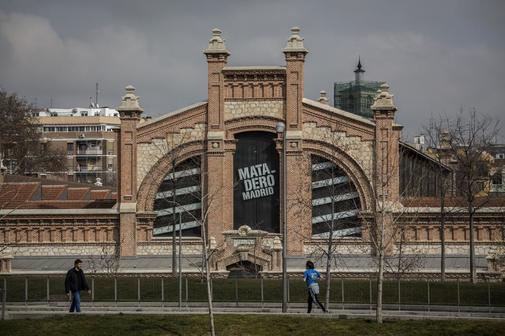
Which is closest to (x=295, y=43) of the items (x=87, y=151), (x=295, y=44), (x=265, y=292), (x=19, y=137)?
(x=295, y=44)

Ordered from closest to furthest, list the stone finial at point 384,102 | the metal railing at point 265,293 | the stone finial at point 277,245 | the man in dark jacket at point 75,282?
the man in dark jacket at point 75,282, the metal railing at point 265,293, the stone finial at point 277,245, the stone finial at point 384,102

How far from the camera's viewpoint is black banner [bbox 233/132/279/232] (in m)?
57.8

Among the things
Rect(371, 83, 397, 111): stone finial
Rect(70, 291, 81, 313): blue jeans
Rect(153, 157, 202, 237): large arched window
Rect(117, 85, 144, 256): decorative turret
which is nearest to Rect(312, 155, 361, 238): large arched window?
Rect(371, 83, 397, 111): stone finial

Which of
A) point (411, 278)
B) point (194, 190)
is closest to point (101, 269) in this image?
point (194, 190)

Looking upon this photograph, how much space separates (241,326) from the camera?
109 feet

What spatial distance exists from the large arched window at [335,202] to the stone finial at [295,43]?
633 cm

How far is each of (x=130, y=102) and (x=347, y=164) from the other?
41.9 ft

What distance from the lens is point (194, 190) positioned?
58.2 meters

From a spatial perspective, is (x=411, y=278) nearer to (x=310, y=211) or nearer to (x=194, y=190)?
(x=310, y=211)

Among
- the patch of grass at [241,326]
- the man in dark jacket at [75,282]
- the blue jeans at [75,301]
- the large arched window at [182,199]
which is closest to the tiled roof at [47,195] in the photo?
the large arched window at [182,199]

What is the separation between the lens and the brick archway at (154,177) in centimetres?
5841

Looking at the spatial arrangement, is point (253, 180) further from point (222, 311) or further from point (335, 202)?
point (222, 311)

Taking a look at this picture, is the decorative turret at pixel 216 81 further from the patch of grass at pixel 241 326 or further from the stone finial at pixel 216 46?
the patch of grass at pixel 241 326

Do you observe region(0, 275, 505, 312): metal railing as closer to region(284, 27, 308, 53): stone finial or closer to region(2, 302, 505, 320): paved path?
region(2, 302, 505, 320): paved path
